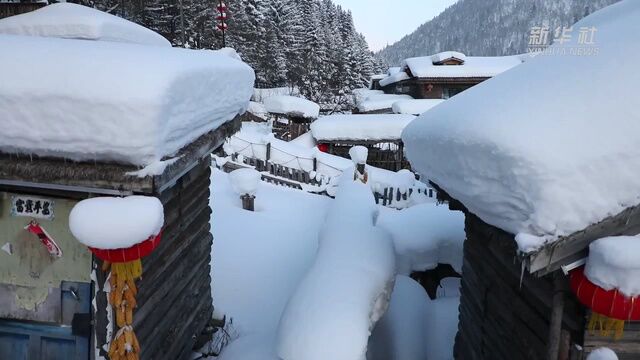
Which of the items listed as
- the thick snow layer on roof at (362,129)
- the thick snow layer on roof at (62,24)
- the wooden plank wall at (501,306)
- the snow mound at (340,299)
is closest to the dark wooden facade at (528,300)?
the wooden plank wall at (501,306)

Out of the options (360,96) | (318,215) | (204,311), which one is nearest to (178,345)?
(204,311)

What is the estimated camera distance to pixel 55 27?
198 inches

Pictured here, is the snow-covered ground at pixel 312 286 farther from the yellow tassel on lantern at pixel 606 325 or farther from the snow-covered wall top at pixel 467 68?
the snow-covered wall top at pixel 467 68

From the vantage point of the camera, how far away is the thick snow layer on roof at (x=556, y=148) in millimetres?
3031

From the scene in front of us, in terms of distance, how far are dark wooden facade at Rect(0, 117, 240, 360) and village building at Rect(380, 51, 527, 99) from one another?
1287 inches

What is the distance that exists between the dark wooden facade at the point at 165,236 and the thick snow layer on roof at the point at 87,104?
0.15m

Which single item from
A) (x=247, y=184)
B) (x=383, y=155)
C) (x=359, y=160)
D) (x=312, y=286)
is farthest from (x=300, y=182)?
(x=312, y=286)

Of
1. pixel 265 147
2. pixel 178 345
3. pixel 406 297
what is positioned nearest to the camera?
pixel 178 345

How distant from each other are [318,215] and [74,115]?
1177 centimetres

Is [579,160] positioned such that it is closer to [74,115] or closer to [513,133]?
[513,133]

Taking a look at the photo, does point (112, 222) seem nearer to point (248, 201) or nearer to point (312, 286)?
point (312, 286)

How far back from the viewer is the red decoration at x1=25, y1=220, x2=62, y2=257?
4207 millimetres

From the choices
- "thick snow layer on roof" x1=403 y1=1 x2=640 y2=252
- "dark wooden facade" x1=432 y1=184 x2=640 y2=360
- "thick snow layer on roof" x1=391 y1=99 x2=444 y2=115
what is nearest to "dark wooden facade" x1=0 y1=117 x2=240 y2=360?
"thick snow layer on roof" x1=403 y1=1 x2=640 y2=252

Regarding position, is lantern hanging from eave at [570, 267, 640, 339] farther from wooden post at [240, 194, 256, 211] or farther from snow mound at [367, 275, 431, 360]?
wooden post at [240, 194, 256, 211]
